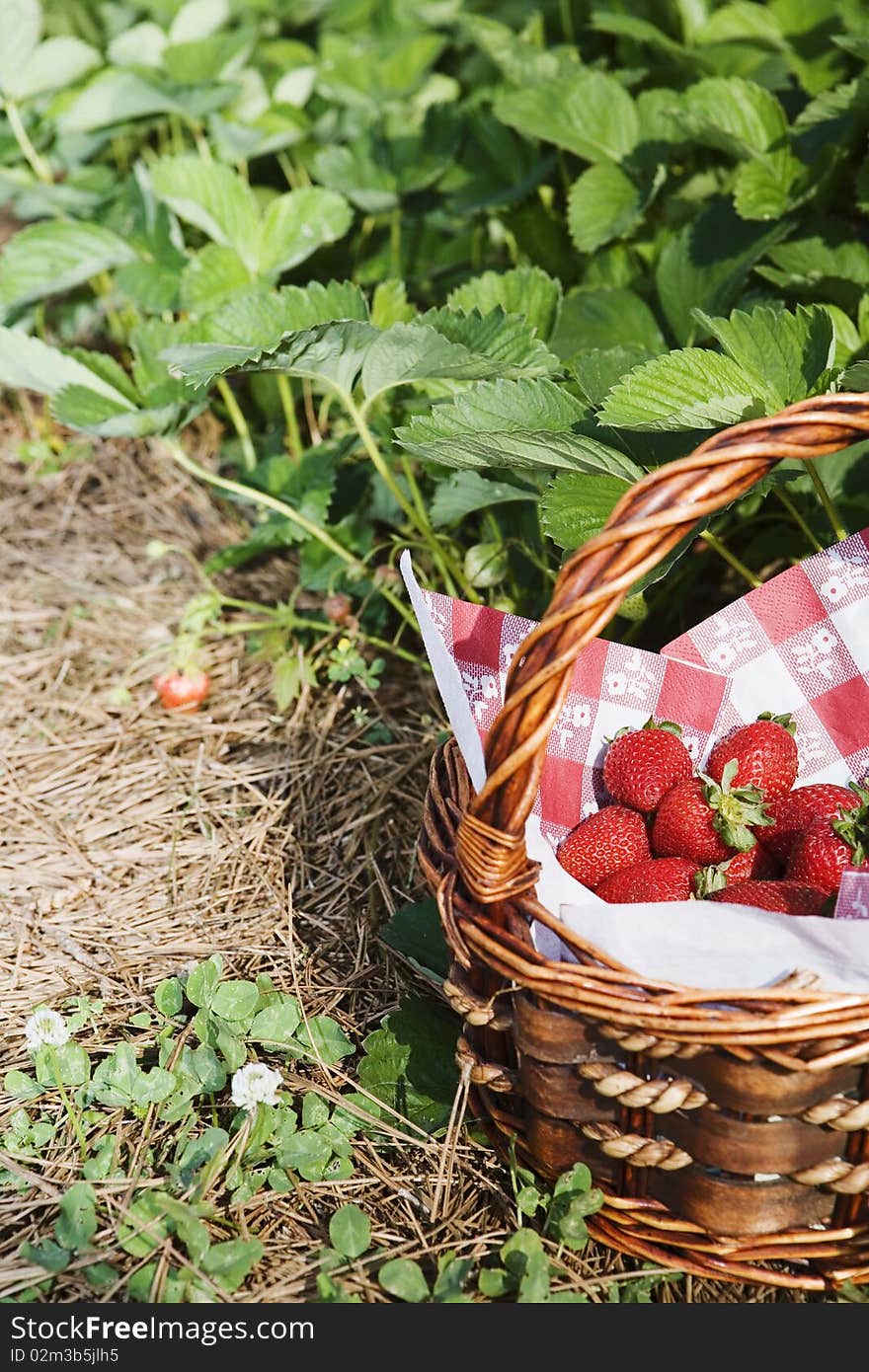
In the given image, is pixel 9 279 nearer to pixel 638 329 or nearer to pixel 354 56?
pixel 354 56

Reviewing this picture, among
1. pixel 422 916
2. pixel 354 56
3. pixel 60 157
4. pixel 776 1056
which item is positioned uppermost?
pixel 354 56

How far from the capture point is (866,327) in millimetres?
1503

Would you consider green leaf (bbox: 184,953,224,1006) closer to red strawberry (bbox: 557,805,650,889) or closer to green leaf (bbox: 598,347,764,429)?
red strawberry (bbox: 557,805,650,889)

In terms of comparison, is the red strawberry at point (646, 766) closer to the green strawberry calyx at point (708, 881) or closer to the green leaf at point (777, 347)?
the green strawberry calyx at point (708, 881)

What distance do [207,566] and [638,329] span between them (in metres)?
0.76

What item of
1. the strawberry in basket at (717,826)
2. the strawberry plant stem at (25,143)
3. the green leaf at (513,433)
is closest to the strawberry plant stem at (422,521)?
the green leaf at (513,433)

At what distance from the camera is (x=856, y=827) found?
1100 millimetres

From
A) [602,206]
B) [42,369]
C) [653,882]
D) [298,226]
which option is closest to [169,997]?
[653,882]

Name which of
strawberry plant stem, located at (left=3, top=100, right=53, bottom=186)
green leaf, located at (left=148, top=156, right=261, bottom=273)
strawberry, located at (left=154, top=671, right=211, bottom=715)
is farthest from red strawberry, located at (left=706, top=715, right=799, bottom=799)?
strawberry plant stem, located at (left=3, top=100, right=53, bottom=186)

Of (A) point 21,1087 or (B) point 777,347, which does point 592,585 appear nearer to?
(B) point 777,347

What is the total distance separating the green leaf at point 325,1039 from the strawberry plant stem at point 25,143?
5.87 ft

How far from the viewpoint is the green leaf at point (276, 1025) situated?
1250 mm

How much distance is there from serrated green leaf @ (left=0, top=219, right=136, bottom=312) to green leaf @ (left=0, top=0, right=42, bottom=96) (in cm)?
34

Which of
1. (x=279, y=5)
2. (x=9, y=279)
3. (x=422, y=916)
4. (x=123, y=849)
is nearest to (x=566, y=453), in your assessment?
(x=422, y=916)
